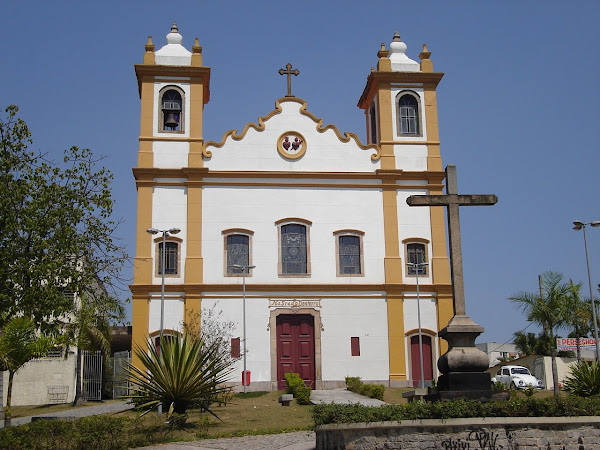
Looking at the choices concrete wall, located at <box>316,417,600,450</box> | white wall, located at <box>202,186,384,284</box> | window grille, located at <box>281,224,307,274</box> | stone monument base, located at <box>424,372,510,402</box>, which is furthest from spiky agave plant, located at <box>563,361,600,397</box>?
window grille, located at <box>281,224,307,274</box>

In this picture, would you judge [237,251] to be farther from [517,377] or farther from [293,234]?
[517,377]

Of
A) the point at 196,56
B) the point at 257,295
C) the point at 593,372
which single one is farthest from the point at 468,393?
the point at 196,56

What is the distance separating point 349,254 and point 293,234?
2.13 metres

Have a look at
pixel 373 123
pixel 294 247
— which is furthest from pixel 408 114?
pixel 294 247

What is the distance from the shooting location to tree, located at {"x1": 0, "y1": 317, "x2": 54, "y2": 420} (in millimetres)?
17766

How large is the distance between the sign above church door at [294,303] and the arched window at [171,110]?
283 inches

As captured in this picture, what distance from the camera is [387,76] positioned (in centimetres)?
3009

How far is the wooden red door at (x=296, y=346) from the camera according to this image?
89.9ft

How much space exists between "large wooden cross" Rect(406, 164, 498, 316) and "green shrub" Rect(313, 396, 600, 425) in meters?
2.47

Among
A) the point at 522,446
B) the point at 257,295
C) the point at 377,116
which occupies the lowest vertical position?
the point at 522,446

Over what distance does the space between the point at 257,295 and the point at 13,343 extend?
34.7ft

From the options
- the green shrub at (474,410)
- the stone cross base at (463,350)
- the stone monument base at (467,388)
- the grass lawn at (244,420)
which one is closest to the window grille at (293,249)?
the grass lawn at (244,420)

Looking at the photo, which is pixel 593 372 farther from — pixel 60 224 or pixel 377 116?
pixel 377 116

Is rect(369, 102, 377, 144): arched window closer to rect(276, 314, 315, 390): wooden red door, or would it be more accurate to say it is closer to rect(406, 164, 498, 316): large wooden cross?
rect(276, 314, 315, 390): wooden red door
